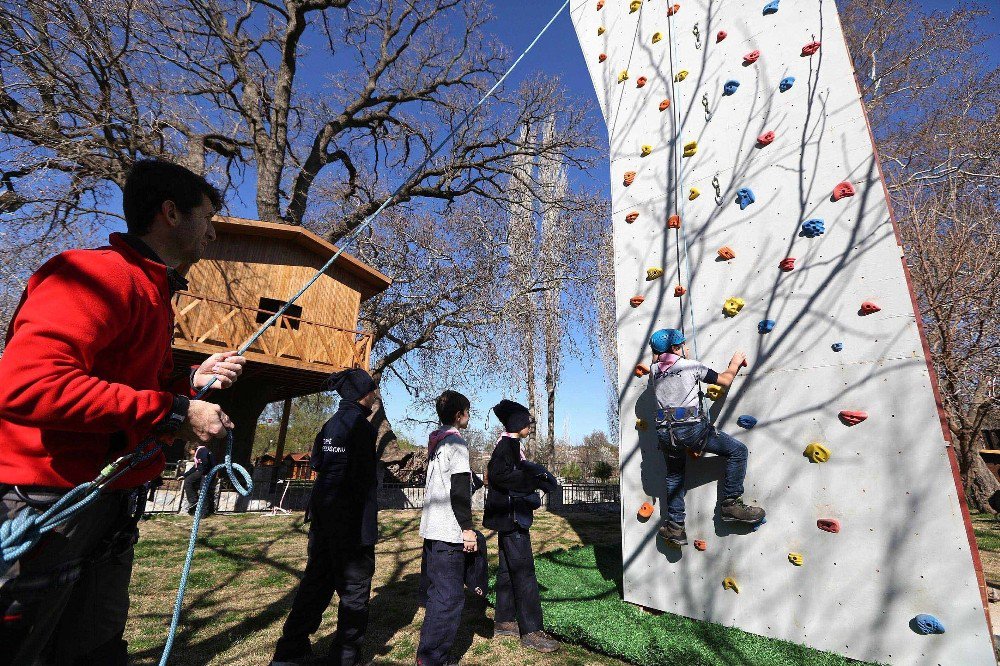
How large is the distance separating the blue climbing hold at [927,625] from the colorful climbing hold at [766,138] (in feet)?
11.1

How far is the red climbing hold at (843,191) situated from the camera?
337 centimetres

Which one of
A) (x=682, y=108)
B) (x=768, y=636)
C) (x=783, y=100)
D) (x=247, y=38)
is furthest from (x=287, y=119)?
(x=768, y=636)

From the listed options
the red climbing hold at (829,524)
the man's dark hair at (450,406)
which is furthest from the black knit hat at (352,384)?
the red climbing hold at (829,524)

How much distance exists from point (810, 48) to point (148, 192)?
4.63 meters

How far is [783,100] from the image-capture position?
386 centimetres

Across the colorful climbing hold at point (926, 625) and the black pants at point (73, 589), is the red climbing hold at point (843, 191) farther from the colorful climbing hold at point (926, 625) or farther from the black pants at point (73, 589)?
the black pants at point (73, 589)

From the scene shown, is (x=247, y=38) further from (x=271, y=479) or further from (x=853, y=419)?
(x=853, y=419)

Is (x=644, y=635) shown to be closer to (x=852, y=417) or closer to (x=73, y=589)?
(x=852, y=417)

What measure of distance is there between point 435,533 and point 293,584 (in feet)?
9.19

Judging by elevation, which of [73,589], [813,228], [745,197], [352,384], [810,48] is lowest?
[73,589]

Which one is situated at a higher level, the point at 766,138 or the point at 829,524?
the point at 766,138

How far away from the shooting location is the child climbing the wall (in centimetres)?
342

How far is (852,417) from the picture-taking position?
3.08 m

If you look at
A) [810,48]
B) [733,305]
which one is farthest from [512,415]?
[810,48]
